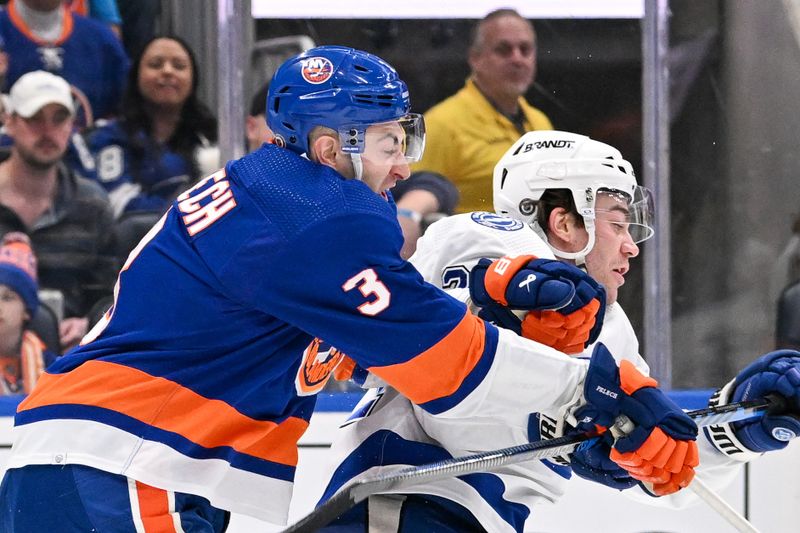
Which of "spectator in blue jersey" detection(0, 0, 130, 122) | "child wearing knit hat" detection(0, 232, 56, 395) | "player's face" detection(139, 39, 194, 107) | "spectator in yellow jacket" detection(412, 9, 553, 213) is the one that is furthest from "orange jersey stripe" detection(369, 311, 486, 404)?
"spectator in blue jersey" detection(0, 0, 130, 122)

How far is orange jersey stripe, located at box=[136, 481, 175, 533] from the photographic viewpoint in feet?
6.44

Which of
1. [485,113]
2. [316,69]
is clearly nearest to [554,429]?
[316,69]

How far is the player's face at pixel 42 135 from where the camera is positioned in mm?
4020

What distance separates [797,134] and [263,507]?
261 centimetres

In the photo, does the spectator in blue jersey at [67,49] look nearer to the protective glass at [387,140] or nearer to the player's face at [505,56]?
the player's face at [505,56]

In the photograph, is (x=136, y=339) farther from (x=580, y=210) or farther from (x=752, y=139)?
(x=752, y=139)

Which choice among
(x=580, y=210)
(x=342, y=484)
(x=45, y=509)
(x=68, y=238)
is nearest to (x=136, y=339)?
(x=45, y=509)

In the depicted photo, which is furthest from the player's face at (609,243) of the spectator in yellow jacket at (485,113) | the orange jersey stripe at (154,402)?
the spectator in yellow jacket at (485,113)

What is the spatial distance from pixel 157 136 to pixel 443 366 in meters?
2.35

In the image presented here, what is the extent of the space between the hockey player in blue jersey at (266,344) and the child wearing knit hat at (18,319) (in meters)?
1.82

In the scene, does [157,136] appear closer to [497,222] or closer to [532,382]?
[497,222]

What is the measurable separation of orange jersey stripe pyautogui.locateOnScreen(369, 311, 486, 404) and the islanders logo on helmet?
1.50 ft

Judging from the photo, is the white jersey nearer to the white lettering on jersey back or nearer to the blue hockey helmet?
the blue hockey helmet

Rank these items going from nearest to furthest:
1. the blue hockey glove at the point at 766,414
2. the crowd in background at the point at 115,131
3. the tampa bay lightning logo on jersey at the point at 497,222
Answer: the tampa bay lightning logo on jersey at the point at 497,222, the blue hockey glove at the point at 766,414, the crowd in background at the point at 115,131
